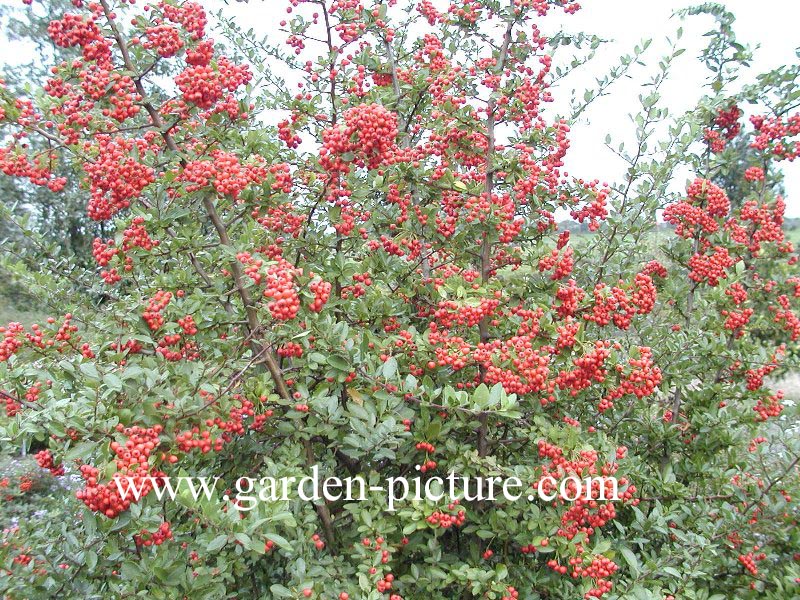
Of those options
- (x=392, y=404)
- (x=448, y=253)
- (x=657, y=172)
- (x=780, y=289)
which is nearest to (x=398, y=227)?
(x=448, y=253)

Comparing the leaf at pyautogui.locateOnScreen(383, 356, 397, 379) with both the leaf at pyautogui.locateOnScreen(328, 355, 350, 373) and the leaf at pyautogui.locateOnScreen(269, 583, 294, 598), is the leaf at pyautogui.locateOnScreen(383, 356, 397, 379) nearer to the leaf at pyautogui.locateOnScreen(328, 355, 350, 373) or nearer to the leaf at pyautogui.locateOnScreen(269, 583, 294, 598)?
the leaf at pyautogui.locateOnScreen(328, 355, 350, 373)

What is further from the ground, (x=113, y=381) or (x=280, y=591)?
(x=113, y=381)

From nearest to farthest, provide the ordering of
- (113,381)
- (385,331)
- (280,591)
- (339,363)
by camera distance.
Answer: (113,381)
(280,591)
(339,363)
(385,331)

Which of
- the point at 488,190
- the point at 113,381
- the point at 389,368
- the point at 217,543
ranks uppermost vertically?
the point at 488,190

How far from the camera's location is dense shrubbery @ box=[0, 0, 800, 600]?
2.27 m

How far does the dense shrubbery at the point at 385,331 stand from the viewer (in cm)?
227

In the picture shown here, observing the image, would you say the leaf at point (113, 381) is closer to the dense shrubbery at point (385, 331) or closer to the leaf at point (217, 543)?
the dense shrubbery at point (385, 331)

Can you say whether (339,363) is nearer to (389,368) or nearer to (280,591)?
(389,368)

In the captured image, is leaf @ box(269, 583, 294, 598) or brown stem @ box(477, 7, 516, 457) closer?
leaf @ box(269, 583, 294, 598)

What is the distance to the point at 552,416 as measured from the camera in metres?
3.15

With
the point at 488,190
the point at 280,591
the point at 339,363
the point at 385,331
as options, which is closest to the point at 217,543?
the point at 280,591

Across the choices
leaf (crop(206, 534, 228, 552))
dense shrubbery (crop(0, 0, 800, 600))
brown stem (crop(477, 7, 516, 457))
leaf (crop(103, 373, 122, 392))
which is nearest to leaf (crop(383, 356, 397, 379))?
dense shrubbery (crop(0, 0, 800, 600))

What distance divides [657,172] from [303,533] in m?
2.56

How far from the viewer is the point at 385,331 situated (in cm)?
299
